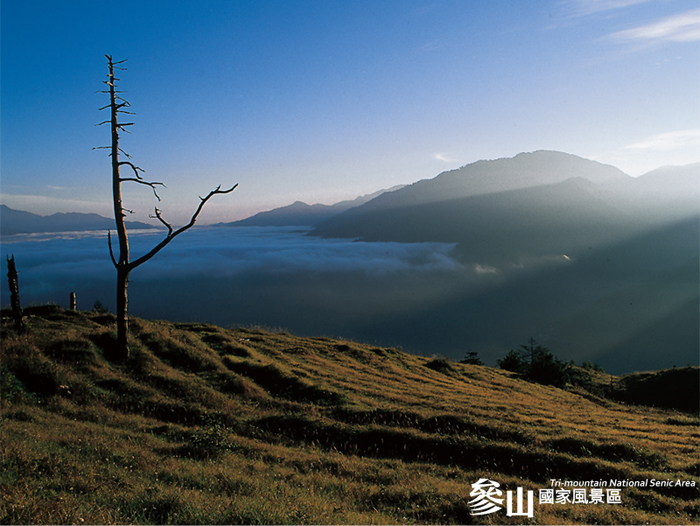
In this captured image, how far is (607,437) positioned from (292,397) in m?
13.0

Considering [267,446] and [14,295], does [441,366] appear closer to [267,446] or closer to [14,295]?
[267,446]

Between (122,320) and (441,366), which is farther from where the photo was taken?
(441,366)

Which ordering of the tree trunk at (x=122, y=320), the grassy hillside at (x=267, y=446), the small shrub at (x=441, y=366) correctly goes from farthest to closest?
the small shrub at (x=441, y=366) → the tree trunk at (x=122, y=320) → the grassy hillside at (x=267, y=446)

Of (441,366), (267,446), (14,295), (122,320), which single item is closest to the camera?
(267,446)

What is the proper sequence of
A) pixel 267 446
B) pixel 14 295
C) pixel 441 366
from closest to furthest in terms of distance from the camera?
pixel 267 446 < pixel 14 295 < pixel 441 366

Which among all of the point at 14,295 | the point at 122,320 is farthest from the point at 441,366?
the point at 14,295

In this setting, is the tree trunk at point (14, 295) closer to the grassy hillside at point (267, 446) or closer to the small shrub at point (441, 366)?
the grassy hillside at point (267, 446)

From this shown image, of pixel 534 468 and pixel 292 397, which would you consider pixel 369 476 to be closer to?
pixel 534 468

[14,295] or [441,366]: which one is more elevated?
[14,295]

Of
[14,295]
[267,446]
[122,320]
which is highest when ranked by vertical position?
[14,295]

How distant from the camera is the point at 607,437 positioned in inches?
530

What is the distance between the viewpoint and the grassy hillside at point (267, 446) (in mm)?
6605

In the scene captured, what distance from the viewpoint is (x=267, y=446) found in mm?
11523

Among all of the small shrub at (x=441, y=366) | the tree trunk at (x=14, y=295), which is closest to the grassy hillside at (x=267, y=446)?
the tree trunk at (x=14, y=295)
